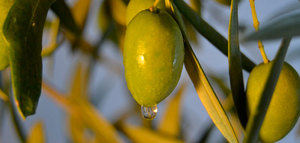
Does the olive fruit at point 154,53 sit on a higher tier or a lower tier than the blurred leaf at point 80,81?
higher

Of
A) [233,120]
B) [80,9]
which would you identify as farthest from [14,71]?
[80,9]

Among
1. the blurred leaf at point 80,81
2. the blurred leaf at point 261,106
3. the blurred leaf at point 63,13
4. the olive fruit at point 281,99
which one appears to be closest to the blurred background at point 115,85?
the blurred leaf at point 80,81

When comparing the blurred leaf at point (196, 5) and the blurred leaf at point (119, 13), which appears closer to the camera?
the blurred leaf at point (196, 5)

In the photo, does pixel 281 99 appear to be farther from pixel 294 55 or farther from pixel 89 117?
pixel 89 117

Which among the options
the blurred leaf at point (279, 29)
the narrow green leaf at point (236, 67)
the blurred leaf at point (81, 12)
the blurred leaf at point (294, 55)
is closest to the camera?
the blurred leaf at point (279, 29)

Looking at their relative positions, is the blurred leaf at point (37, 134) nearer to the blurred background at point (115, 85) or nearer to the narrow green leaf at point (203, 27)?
the blurred background at point (115, 85)

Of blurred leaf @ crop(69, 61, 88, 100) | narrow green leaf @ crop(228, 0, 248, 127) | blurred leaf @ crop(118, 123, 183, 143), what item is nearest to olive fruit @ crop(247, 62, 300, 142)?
narrow green leaf @ crop(228, 0, 248, 127)

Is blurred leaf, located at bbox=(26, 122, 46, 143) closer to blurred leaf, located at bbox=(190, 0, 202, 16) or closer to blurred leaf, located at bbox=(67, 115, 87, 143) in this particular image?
blurred leaf, located at bbox=(67, 115, 87, 143)
